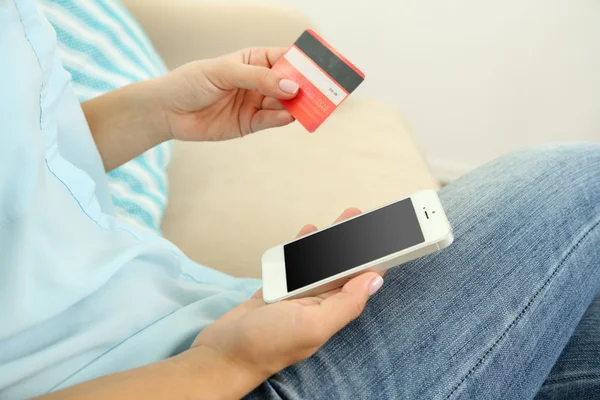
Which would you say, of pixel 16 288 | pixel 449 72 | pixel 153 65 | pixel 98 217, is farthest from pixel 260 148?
pixel 449 72

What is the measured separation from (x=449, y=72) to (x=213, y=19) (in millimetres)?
651

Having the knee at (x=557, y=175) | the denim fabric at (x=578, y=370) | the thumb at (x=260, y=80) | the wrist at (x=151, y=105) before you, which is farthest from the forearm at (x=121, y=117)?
the denim fabric at (x=578, y=370)

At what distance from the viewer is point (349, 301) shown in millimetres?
428

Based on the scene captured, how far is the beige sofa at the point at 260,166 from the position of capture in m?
0.74

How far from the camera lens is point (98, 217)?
19.6 inches

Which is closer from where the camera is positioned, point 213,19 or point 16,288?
point 16,288

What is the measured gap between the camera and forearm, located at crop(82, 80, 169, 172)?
2.10ft

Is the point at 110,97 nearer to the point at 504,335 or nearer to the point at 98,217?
the point at 98,217

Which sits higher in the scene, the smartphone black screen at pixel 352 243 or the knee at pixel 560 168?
the knee at pixel 560 168

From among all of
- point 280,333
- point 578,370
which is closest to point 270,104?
point 280,333

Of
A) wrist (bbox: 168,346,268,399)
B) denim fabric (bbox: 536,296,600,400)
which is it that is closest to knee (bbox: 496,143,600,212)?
denim fabric (bbox: 536,296,600,400)

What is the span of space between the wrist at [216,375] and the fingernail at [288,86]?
325 mm

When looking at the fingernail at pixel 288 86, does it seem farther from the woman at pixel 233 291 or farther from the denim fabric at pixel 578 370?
the denim fabric at pixel 578 370

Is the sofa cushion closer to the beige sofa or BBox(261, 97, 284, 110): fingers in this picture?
the beige sofa
